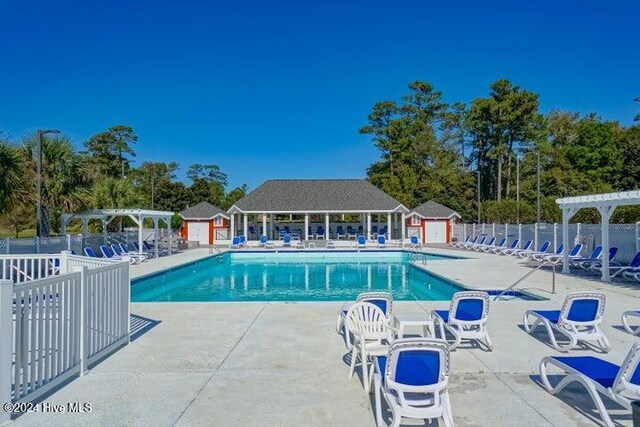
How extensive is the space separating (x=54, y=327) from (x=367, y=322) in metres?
3.21

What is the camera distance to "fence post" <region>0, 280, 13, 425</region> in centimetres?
363

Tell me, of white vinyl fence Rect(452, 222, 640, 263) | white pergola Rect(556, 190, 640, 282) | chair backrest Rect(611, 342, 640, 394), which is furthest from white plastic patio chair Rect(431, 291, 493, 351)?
white vinyl fence Rect(452, 222, 640, 263)

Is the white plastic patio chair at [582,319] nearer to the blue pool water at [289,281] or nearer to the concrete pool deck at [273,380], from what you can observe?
the concrete pool deck at [273,380]

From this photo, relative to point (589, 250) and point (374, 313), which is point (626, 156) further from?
point (374, 313)

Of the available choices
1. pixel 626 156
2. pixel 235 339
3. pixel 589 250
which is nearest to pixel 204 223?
pixel 589 250

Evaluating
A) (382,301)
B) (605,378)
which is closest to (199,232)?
(382,301)

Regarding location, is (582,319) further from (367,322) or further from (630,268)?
(630,268)

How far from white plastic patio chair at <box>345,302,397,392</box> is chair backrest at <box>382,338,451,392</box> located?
4.28 feet

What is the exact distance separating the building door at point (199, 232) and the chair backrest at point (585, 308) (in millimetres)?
27783

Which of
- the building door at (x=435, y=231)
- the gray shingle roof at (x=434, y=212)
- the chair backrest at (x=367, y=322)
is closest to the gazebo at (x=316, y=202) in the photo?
the gray shingle roof at (x=434, y=212)

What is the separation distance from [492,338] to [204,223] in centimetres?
2710

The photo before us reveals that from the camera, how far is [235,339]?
6.62 metres

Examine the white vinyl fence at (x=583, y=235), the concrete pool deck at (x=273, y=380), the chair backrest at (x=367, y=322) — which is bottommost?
the concrete pool deck at (x=273, y=380)

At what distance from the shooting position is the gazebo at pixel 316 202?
29.9 metres
